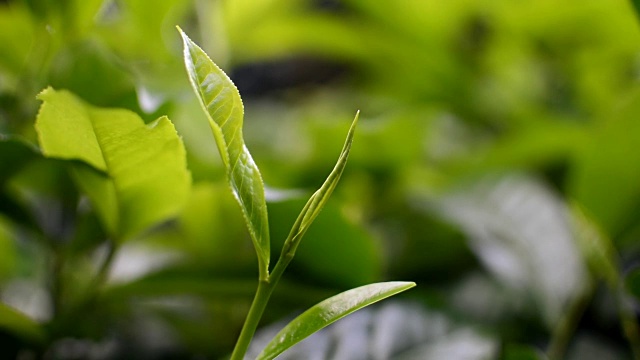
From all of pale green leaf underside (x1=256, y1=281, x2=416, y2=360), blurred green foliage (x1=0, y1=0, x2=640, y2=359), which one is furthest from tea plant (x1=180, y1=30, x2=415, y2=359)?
blurred green foliage (x1=0, y1=0, x2=640, y2=359)

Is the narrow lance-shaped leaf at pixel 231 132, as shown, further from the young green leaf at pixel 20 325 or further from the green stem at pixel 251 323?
the young green leaf at pixel 20 325

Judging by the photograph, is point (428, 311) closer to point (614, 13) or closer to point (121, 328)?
point (121, 328)

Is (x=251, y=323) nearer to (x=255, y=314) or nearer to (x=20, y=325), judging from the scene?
(x=255, y=314)

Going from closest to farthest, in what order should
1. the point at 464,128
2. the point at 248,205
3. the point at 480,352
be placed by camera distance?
the point at 248,205 < the point at 480,352 < the point at 464,128

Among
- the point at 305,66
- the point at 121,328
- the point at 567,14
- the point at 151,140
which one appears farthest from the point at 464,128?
the point at 305,66

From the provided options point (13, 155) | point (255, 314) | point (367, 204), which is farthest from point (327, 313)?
point (367, 204)

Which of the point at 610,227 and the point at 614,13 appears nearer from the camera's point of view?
the point at 610,227

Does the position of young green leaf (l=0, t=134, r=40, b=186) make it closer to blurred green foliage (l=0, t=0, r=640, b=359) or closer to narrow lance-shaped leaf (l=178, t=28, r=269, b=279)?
blurred green foliage (l=0, t=0, r=640, b=359)
